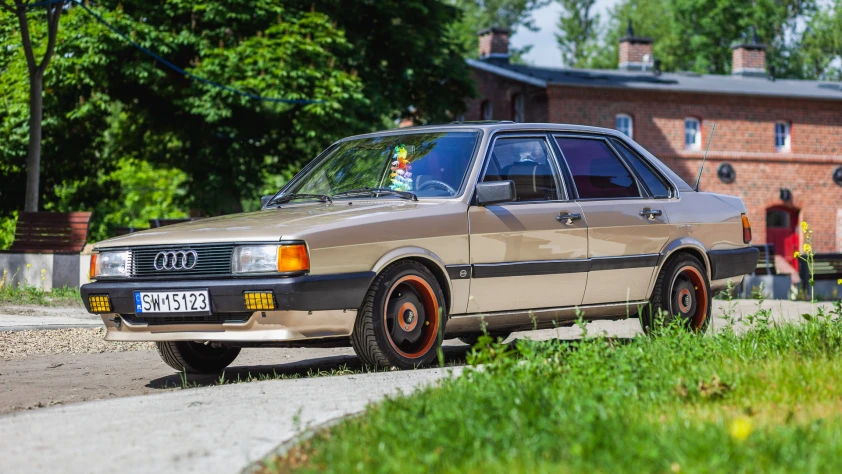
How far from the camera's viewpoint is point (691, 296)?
897 cm

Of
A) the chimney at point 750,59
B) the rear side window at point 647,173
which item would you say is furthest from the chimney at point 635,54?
the rear side window at point 647,173

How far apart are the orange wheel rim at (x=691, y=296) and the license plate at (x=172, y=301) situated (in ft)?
12.1

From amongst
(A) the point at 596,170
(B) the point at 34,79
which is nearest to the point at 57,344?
(A) the point at 596,170

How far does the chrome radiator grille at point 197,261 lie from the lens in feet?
22.6

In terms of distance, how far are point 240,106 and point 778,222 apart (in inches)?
999

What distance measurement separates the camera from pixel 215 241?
693 centimetres

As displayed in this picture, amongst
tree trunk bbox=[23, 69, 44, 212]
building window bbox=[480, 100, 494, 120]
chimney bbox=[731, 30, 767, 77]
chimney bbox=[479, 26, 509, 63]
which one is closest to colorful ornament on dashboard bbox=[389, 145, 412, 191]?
tree trunk bbox=[23, 69, 44, 212]

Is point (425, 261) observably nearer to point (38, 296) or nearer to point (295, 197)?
point (295, 197)

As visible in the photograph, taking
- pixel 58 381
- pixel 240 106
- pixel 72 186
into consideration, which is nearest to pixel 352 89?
pixel 240 106

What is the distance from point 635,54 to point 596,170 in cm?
4367

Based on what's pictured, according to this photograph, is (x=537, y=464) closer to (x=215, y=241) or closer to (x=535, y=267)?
(x=215, y=241)

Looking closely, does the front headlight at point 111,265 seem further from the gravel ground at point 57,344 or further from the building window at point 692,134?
the building window at point 692,134

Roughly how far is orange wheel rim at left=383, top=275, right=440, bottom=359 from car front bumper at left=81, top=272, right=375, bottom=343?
280mm

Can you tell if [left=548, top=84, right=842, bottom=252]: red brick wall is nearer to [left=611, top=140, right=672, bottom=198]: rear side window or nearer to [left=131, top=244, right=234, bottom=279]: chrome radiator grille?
[left=611, top=140, right=672, bottom=198]: rear side window
